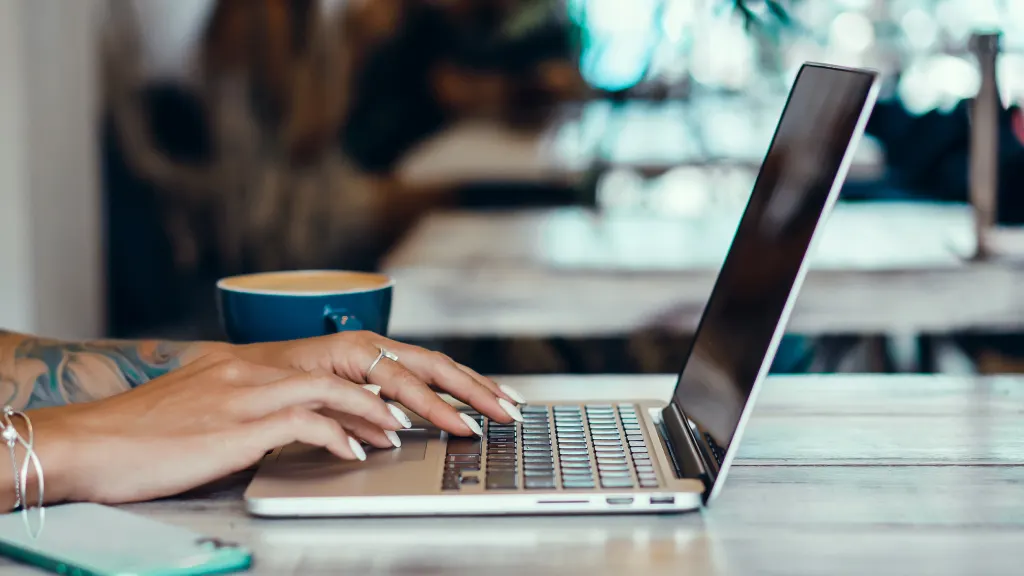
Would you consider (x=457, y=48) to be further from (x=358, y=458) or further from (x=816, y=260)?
(x=358, y=458)

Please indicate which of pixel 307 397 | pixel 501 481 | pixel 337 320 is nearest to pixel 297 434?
pixel 307 397

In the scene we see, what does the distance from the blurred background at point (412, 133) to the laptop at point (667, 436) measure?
1543 millimetres

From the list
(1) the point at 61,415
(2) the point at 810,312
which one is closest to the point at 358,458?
(1) the point at 61,415

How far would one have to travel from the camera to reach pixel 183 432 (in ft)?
2.35

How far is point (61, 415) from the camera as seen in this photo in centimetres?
73

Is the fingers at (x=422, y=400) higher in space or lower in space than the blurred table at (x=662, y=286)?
higher

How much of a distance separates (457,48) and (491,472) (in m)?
2.08

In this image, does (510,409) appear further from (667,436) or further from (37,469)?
(37,469)

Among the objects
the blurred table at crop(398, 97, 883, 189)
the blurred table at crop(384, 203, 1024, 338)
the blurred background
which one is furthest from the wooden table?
the blurred table at crop(398, 97, 883, 189)

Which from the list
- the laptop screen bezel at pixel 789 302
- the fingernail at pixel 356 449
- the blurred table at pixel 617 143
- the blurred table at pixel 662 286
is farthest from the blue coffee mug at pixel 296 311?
the blurred table at pixel 617 143

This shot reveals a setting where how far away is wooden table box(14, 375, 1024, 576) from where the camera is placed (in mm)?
606

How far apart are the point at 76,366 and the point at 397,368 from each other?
0.99 ft

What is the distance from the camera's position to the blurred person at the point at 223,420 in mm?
702

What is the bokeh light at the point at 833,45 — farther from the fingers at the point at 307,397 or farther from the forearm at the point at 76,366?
the fingers at the point at 307,397
